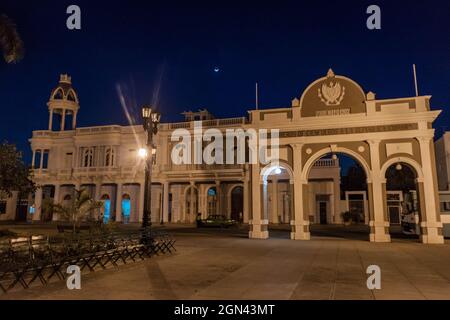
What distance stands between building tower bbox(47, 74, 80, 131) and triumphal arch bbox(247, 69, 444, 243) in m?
31.0

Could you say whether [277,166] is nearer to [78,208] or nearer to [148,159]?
[148,159]

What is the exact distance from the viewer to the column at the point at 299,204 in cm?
2012

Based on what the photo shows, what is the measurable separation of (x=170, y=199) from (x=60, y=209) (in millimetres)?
24307

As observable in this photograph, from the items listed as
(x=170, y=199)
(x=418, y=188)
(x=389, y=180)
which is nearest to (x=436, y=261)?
(x=418, y=188)

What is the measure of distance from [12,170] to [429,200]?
22.2m

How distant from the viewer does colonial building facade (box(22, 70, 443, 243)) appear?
62.1 feet

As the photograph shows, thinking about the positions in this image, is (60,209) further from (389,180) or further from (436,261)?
(389,180)

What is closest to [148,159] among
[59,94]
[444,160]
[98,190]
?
[98,190]

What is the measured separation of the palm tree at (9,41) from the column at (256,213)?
14362 millimetres

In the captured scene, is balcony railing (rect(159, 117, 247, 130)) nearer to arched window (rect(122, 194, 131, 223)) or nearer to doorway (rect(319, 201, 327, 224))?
arched window (rect(122, 194, 131, 223))

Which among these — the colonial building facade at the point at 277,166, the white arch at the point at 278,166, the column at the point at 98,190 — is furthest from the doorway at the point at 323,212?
the column at the point at 98,190

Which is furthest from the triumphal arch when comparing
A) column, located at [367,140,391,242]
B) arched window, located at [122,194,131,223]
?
arched window, located at [122,194,131,223]

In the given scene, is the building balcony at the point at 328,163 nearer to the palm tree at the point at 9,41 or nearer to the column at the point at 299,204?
the column at the point at 299,204
